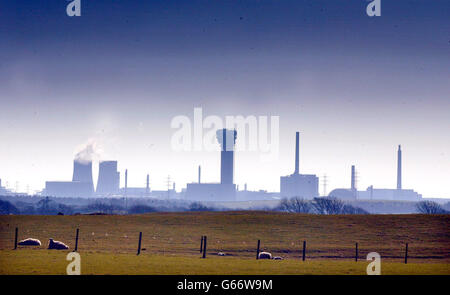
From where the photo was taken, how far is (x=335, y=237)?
72.4m

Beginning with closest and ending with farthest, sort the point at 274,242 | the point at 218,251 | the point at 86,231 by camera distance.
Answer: the point at 218,251, the point at 274,242, the point at 86,231

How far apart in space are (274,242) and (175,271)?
36.9 metres

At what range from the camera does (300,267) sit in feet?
125

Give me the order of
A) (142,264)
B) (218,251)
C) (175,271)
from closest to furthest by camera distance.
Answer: (175,271) → (142,264) → (218,251)

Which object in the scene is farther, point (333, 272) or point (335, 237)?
point (335, 237)
